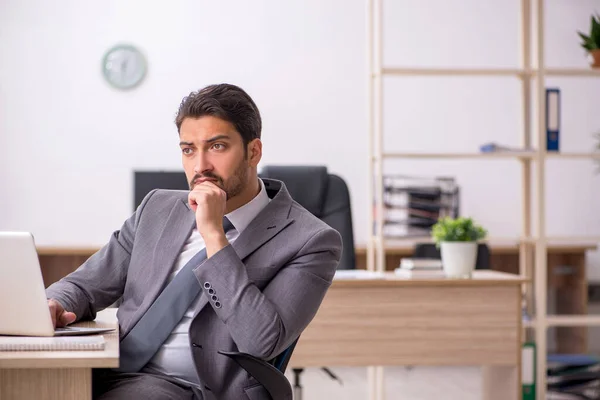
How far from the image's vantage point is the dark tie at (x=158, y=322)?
6.13 ft

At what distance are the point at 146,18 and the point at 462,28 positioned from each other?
2385mm

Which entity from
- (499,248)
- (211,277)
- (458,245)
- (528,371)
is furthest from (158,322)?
(499,248)

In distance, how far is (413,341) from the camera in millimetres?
3342

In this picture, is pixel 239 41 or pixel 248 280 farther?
pixel 239 41

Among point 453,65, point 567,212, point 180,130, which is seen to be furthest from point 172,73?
point 180,130

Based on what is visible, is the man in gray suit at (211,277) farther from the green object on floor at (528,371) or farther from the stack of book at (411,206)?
the stack of book at (411,206)

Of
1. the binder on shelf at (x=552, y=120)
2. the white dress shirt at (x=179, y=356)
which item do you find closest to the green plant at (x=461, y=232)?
the binder on shelf at (x=552, y=120)

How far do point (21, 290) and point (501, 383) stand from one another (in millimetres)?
2369

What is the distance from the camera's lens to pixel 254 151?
6.57 ft

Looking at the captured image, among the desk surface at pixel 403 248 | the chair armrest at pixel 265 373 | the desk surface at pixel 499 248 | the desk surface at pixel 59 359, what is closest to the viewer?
the desk surface at pixel 59 359

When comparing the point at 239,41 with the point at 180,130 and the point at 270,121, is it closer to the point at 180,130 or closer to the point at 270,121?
the point at 270,121

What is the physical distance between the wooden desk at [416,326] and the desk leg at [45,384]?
1875mm

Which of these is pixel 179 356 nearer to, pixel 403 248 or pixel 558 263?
pixel 403 248

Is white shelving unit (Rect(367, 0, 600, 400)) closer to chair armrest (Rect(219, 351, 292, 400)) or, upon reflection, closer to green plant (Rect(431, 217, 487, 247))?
green plant (Rect(431, 217, 487, 247))
